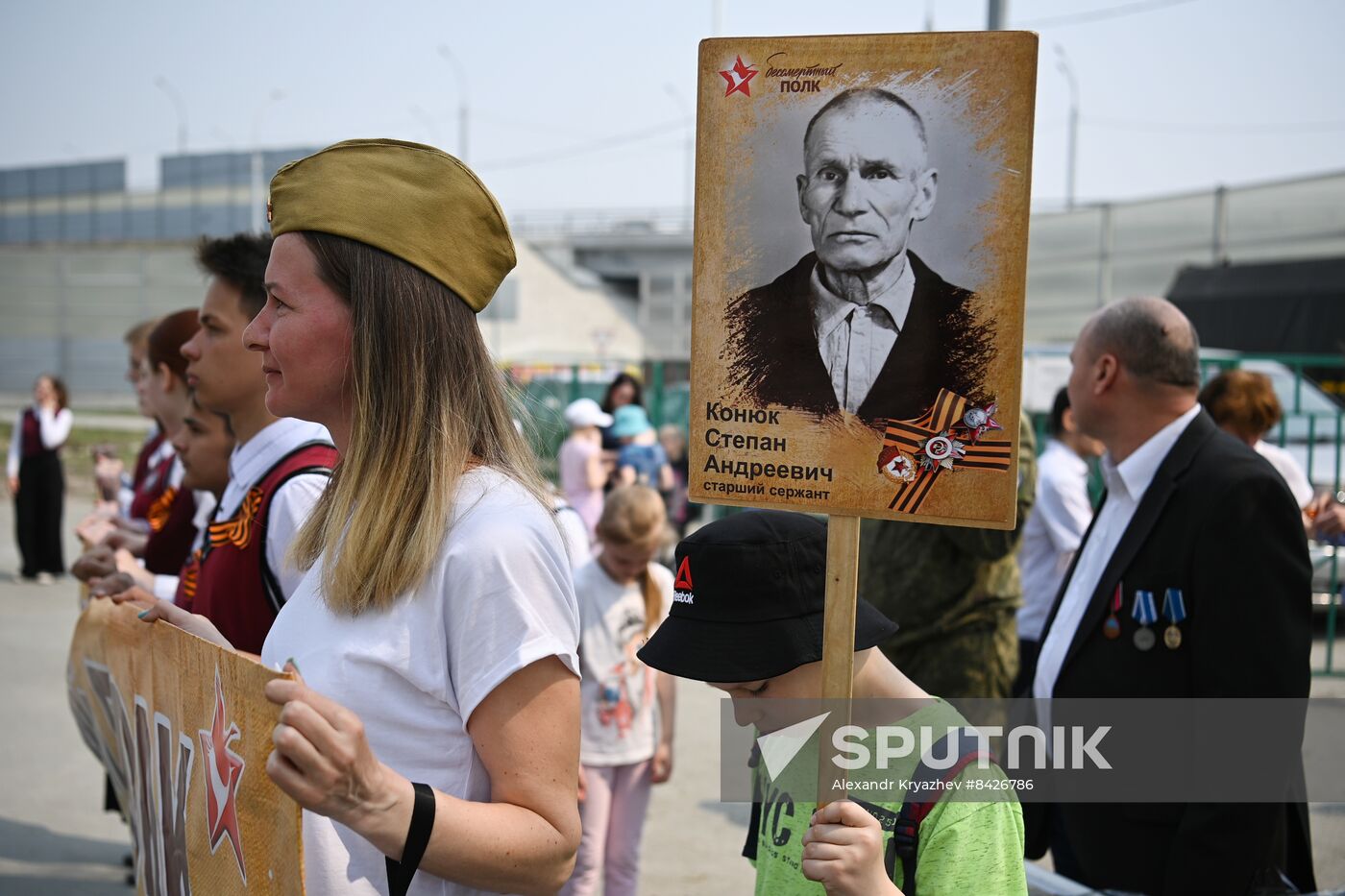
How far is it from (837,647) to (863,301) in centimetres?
51

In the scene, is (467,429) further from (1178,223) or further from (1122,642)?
(1178,223)

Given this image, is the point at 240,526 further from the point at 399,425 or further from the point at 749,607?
the point at 749,607

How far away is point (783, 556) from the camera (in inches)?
76.2

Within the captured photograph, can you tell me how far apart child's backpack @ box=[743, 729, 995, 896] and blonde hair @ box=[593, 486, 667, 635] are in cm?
250

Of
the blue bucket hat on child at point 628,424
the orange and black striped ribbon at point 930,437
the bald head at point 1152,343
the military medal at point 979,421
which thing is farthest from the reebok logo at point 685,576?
the blue bucket hat on child at point 628,424

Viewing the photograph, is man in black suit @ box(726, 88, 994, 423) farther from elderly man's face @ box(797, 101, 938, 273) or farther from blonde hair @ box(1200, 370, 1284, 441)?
blonde hair @ box(1200, 370, 1284, 441)

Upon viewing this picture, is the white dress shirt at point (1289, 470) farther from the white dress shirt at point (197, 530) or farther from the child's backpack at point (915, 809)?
the white dress shirt at point (197, 530)

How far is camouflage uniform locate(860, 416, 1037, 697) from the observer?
13.4ft

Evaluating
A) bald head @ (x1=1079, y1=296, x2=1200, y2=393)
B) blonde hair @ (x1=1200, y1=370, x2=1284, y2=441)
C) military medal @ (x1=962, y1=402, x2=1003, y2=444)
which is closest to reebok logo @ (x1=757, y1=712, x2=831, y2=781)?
military medal @ (x1=962, y1=402, x2=1003, y2=444)

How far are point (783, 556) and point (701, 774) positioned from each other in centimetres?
458

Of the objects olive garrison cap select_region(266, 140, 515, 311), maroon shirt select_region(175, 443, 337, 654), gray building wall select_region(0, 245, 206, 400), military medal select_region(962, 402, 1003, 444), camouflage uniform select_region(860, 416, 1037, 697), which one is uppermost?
gray building wall select_region(0, 245, 206, 400)

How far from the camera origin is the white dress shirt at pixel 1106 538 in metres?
3.05

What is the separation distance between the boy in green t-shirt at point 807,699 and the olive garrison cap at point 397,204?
0.60 metres

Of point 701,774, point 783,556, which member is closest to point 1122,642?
point 783,556
